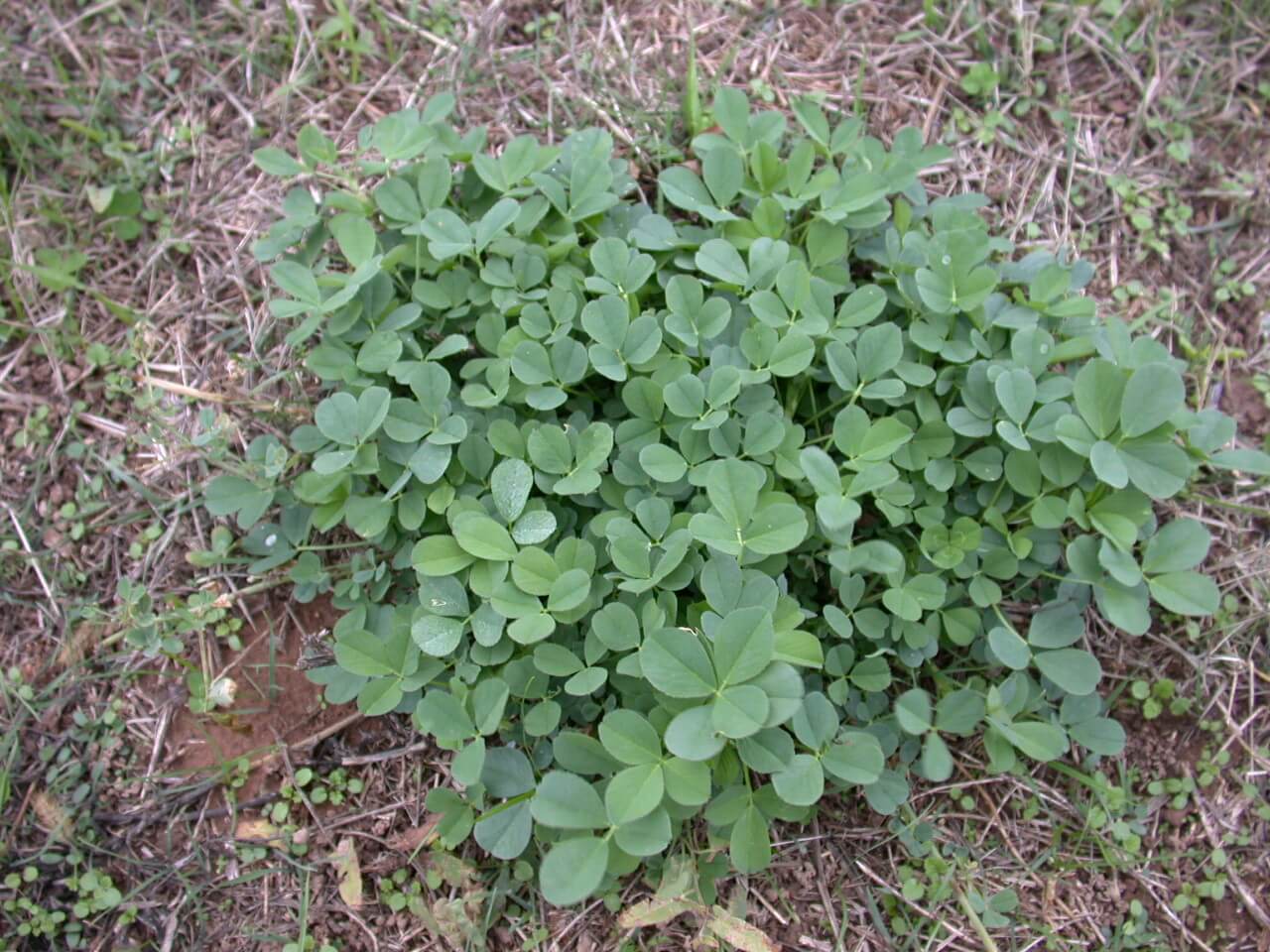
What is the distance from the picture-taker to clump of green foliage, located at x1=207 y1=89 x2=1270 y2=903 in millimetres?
1786

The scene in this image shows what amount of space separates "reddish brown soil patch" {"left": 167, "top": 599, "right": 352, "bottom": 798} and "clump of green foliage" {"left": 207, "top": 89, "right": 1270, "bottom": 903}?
15cm

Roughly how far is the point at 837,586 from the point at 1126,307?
1193mm

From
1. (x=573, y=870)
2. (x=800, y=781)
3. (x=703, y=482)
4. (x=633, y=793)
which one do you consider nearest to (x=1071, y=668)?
(x=800, y=781)

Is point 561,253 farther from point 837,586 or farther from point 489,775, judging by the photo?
point 489,775

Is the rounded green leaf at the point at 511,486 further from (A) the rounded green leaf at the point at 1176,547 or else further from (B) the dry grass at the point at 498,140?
(A) the rounded green leaf at the point at 1176,547

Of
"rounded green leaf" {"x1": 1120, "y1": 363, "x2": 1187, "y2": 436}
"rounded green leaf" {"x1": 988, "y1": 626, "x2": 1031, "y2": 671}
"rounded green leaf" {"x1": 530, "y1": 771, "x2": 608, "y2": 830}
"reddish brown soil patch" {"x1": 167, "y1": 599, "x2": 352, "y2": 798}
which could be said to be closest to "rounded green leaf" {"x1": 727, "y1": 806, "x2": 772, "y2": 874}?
"rounded green leaf" {"x1": 530, "y1": 771, "x2": 608, "y2": 830}

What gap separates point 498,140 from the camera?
256 centimetres

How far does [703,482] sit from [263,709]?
1.11 metres

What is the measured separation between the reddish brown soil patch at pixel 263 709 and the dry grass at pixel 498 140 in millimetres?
55

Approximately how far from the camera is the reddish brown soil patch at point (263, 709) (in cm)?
213

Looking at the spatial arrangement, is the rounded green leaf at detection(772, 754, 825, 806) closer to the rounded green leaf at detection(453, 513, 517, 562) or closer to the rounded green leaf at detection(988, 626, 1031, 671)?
the rounded green leaf at detection(988, 626, 1031, 671)

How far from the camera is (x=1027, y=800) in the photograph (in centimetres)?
205

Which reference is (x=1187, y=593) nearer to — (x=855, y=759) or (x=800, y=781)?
(x=855, y=759)

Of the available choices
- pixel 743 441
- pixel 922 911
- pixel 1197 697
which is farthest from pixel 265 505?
pixel 1197 697
